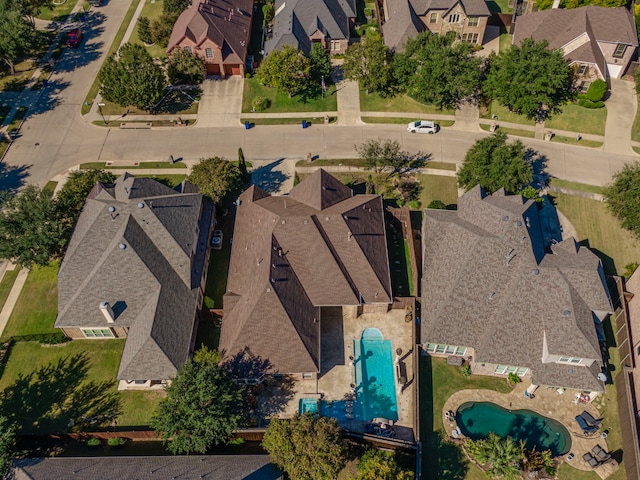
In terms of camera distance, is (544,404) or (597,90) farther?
(597,90)

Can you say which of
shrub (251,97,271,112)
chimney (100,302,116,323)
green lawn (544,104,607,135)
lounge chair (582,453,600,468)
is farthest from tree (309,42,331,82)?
lounge chair (582,453,600,468)

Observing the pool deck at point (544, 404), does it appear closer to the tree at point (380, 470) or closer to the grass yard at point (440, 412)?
the grass yard at point (440, 412)

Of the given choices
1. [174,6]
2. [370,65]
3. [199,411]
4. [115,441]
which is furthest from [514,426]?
[174,6]

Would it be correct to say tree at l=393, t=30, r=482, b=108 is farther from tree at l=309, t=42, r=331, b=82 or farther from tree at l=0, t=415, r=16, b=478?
tree at l=0, t=415, r=16, b=478

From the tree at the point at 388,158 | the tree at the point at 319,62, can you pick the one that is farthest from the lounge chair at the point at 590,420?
Result: the tree at the point at 319,62

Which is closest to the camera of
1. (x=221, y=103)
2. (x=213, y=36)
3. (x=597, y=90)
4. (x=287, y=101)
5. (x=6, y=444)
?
(x=6, y=444)

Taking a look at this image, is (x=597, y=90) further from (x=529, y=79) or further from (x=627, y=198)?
(x=627, y=198)

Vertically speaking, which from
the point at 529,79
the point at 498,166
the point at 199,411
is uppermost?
the point at 529,79
